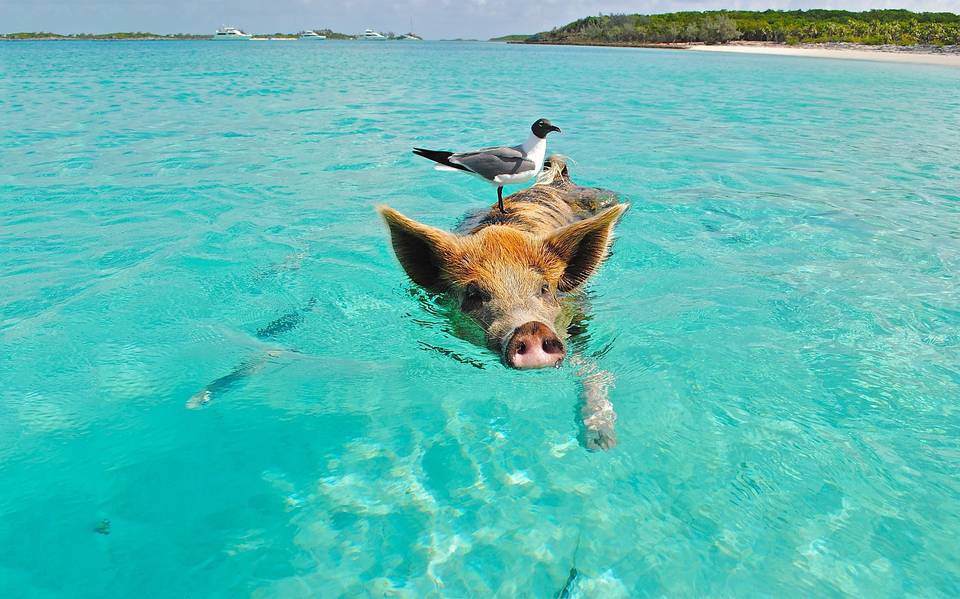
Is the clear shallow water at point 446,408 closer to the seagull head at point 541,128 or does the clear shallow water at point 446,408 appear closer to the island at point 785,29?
the seagull head at point 541,128

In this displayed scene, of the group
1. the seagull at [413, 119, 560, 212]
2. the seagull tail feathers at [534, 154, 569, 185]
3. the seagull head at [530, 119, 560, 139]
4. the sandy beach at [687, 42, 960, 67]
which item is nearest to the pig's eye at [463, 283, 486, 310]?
the seagull at [413, 119, 560, 212]

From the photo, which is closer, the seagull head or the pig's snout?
the pig's snout

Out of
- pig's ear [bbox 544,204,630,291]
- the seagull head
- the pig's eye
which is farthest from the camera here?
the seagull head

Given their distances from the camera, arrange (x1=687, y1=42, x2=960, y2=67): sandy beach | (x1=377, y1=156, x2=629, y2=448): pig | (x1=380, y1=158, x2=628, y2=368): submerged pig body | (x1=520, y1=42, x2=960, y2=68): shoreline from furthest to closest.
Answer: (x1=520, y1=42, x2=960, y2=68): shoreline → (x1=687, y1=42, x2=960, y2=67): sandy beach → (x1=380, y1=158, x2=628, y2=368): submerged pig body → (x1=377, y1=156, x2=629, y2=448): pig

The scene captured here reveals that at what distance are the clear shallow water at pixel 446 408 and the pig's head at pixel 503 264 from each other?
50cm

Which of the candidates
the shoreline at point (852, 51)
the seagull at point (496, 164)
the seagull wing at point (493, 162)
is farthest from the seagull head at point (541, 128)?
the shoreline at point (852, 51)

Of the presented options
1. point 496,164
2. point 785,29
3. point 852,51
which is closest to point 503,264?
point 496,164

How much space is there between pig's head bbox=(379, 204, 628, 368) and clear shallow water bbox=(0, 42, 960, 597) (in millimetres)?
502

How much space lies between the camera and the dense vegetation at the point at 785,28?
3345 inches

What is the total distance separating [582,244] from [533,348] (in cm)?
182

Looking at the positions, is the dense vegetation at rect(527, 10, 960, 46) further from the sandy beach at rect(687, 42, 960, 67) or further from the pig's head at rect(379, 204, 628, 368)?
the pig's head at rect(379, 204, 628, 368)

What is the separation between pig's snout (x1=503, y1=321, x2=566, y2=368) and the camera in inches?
153

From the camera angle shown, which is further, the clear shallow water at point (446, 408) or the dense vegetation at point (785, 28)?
the dense vegetation at point (785, 28)

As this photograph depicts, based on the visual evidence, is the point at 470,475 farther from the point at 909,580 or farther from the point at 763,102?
the point at 763,102
